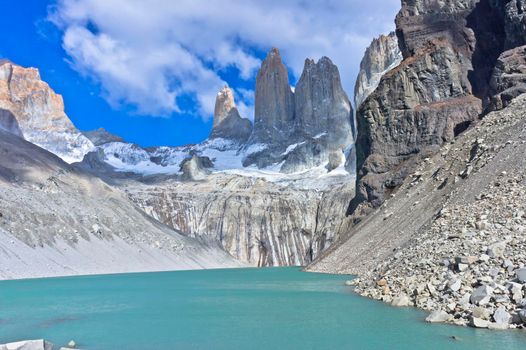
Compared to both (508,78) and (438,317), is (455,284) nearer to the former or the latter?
(438,317)

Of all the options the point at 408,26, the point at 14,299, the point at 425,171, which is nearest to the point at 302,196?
the point at 408,26

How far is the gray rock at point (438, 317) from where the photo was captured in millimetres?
19297

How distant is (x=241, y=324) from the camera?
22.8 metres

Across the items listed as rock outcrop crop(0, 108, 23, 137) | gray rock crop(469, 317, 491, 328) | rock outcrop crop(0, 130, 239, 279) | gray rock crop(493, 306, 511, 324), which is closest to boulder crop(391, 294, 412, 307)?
gray rock crop(469, 317, 491, 328)

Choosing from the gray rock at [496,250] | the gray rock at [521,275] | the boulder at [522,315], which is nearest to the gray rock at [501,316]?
the boulder at [522,315]

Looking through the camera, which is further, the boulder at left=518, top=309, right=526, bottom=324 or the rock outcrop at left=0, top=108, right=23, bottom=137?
the rock outcrop at left=0, top=108, right=23, bottom=137

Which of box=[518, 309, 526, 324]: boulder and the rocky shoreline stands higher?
the rocky shoreline

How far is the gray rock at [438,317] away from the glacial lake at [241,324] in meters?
0.40

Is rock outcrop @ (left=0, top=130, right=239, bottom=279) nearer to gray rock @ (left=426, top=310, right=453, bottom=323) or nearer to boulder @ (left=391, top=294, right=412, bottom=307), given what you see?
boulder @ (left=391, top=294, right=412, bottom=307)

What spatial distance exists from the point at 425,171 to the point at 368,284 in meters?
28.8

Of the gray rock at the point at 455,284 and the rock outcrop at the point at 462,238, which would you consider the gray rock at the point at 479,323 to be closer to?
the rock outcrop at the point at 462,238

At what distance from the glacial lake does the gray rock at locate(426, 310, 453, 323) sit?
0.40 meters

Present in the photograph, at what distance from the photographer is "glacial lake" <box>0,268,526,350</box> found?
17.7 metres

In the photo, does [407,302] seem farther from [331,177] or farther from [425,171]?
[331,177]
